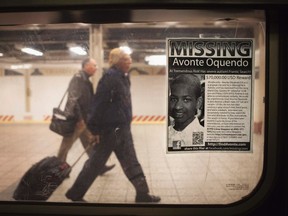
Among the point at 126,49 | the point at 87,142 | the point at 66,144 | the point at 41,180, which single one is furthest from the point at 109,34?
the point at 41,180

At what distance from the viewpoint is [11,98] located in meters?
2.86

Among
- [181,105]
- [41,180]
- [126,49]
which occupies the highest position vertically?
[126,49]

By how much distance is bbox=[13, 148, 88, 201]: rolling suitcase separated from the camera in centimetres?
240

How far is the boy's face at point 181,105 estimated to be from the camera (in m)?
2.18

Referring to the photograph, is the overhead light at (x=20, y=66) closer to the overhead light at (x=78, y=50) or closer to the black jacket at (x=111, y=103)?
the overhead light at (x=78, y=50)

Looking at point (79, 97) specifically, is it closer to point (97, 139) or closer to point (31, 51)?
point (97, 139)

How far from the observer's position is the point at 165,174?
3.15 meters

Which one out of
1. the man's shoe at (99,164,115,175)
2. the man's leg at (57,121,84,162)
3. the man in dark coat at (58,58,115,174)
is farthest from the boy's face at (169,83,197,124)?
the man's shoe at (99,164,115,175)

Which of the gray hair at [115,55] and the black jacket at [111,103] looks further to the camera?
the gray hair at [115,55]

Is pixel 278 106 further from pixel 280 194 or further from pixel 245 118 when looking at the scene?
pixel 280 194

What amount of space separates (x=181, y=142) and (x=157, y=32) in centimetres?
76

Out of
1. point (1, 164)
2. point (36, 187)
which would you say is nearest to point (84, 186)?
point (36, 187)

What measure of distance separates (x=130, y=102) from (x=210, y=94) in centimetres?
A: 77

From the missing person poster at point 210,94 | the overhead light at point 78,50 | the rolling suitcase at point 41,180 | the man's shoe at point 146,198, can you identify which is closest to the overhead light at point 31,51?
the overhead light at point 78,50
